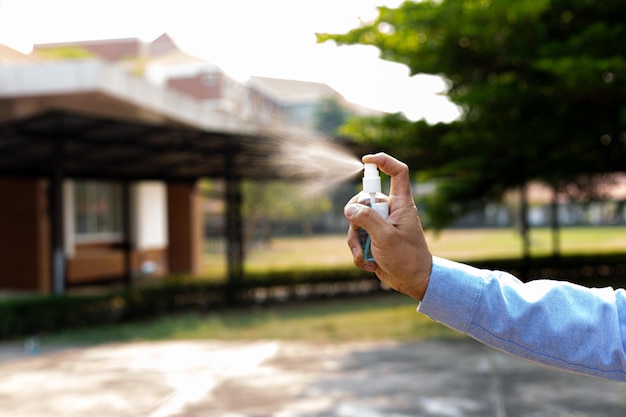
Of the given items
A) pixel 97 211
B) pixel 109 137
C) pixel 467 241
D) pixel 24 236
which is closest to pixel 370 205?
pixel 109 137

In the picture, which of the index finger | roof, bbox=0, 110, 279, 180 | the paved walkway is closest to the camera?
the index finger

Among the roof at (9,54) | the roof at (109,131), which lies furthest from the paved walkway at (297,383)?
the roof at (9,54)

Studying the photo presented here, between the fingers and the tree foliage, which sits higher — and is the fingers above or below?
below

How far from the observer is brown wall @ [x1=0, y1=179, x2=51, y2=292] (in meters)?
18.1

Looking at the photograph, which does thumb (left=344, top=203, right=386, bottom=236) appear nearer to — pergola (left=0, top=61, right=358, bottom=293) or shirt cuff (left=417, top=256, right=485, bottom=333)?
shirt cuff (left=417, top=256, right=485, bottom=333)

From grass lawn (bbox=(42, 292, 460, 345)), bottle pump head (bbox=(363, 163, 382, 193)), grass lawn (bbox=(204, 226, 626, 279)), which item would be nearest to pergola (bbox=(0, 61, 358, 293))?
grass lawn (bbox=(42, 292, 460, 345))

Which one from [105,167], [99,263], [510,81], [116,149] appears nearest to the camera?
[510,81]

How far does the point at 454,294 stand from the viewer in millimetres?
1471

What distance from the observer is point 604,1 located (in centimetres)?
881

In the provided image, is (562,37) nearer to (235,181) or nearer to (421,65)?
(421,65)

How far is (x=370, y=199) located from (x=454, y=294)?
0.28 metres

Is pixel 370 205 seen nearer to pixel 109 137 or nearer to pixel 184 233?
pixel 109 137

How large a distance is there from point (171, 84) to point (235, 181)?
104 ft

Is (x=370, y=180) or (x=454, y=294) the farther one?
(x=370, y=180)
